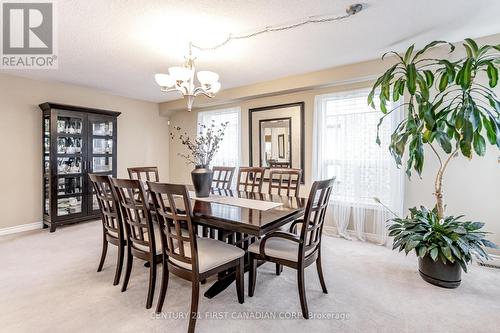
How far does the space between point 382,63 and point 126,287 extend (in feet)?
12.2

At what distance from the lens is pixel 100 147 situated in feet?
14.6

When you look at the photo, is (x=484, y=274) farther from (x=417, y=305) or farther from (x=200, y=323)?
(x=200, y=323)

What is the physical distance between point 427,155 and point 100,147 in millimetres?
5025

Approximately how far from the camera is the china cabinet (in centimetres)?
382

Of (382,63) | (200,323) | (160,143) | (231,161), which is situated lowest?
(200,323)

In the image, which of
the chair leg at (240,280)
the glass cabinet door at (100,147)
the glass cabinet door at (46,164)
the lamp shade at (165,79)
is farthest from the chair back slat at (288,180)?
the glass cabinet door at (46,164)

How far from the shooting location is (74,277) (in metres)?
2.43

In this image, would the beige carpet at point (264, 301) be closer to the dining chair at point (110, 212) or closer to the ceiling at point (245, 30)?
the dining chair at point (110, 212)

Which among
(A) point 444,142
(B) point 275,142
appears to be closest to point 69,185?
(B) point 275,142

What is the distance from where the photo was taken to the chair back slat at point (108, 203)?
2.16 meters

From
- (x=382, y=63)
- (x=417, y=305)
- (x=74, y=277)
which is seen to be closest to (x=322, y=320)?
(x=417, y=305)

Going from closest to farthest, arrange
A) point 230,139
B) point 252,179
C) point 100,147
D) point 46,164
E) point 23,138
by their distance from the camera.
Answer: point 252,179, point 23,138, point 46,164, point 100,147, point 230,139

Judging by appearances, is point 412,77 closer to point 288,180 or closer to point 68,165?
point 288,180

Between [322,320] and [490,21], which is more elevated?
[490,21]
